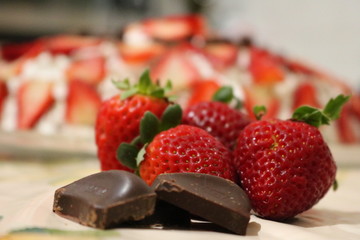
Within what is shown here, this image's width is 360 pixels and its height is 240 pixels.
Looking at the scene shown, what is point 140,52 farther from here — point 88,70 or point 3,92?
point 3,92

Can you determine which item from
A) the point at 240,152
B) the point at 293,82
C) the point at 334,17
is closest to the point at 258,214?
the point at 240,152

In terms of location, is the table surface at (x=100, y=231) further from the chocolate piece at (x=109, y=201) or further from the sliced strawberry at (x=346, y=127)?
the sliced strawberry at (x=346, y=127)

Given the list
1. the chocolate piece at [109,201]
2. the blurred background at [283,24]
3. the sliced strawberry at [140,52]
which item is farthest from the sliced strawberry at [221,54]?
the chocolate piece at [109,201]

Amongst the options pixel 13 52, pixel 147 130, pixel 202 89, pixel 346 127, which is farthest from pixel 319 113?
pixel 13 52

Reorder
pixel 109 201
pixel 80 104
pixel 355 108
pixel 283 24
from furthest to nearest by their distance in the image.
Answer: pixel 283 24 → pixel 355 108 → pixel 80 104 → pixel 109 201

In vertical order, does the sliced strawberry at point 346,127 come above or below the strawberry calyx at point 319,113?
below

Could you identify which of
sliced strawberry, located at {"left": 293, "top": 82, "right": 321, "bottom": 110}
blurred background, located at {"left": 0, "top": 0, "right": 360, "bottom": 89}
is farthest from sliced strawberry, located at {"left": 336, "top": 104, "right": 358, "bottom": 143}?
blurred background, located at {"left": 0, "top": 0, "right": 360, "bottom": 89}
